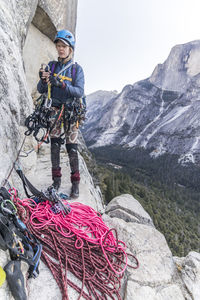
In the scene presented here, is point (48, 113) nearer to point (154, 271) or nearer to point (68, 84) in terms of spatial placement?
point (68, 84)

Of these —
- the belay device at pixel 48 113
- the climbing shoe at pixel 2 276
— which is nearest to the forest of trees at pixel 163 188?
the belay device at pixel 48 113

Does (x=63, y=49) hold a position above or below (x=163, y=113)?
below

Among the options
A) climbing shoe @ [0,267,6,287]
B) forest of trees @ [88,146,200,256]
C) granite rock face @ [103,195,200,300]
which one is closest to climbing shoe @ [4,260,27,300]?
climbing shoe @ [0,267,6,287]

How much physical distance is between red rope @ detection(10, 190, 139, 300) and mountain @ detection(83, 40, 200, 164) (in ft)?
333

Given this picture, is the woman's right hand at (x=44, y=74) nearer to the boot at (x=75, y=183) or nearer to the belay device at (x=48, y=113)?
the belay device at (x=48, y=113)

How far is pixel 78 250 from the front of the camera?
8.45 feet

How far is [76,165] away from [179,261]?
2.85 m

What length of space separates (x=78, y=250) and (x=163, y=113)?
143039 millimetres

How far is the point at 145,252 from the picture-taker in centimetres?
323

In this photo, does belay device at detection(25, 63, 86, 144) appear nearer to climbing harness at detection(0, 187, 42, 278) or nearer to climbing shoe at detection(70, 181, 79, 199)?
climbing shoe at detection(70, 181, 79, 199)

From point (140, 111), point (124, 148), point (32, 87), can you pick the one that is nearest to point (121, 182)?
point (32, 87)

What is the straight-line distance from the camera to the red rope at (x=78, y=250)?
7.43 ft

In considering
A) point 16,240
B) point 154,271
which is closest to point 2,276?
point 16,240

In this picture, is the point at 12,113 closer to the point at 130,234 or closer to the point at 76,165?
the point at 76,165
